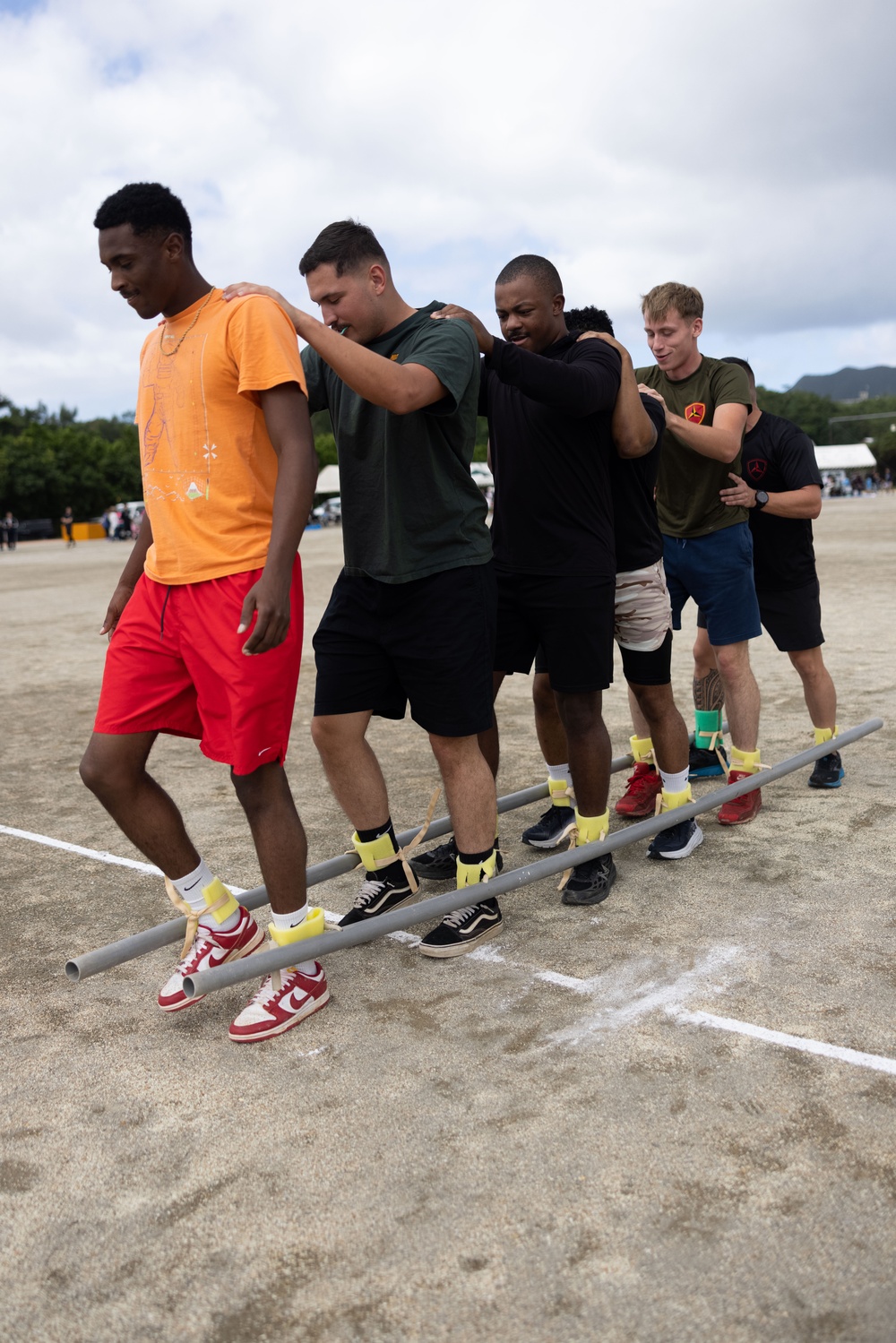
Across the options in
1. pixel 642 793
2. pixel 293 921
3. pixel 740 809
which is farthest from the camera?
pixel 642 793

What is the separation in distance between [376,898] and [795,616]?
2722 millimetres

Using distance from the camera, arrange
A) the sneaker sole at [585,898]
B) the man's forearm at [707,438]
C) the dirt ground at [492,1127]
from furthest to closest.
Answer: the man's forearm at [707,438], the sneaker sole at [585,898], the dirt ground at [492,1127]

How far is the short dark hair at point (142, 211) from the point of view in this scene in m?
2.99

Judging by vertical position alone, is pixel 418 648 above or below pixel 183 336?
below

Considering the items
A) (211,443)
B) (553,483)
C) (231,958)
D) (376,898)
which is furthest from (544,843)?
(211,443)

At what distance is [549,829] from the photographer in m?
4.75

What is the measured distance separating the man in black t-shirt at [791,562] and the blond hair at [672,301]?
69cm

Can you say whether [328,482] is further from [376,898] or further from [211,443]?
[211,443]

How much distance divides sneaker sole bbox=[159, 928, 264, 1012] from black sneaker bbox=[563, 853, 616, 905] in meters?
1.11

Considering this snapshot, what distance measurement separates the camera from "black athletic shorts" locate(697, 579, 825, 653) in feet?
18.0

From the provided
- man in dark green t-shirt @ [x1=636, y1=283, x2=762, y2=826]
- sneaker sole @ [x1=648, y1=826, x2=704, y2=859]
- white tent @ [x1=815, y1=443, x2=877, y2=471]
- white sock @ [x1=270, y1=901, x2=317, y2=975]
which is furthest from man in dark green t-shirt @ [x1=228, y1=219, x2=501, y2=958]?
white tent @ [x1=815, y1=443, x2=877, y2=471]

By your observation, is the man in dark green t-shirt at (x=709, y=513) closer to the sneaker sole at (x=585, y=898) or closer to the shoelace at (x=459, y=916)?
the sneaker sole at (x=585, y=898)

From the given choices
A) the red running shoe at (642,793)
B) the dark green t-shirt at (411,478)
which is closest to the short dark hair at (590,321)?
the dark green t-shirt at (411,478)

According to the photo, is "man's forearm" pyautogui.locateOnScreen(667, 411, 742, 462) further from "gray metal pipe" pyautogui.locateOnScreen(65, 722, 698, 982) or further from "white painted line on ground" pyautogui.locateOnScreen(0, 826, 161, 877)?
"white painted line on ground" pyautogui.locateOnScreen(0, 826, 161, 877)
